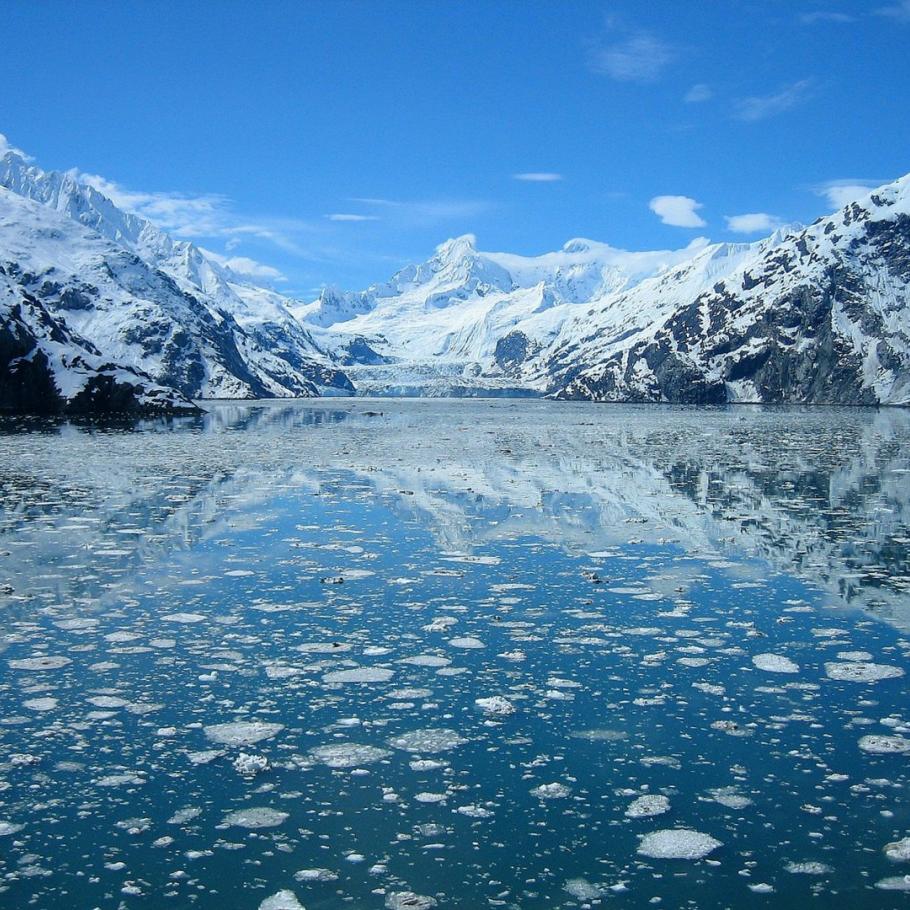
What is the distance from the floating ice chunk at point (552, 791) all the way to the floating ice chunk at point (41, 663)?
25.2 feet

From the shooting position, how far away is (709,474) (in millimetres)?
39844

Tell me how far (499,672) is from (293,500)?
756 inches

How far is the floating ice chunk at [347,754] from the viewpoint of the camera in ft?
33.3

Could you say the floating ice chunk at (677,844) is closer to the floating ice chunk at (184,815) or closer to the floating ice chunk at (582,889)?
the floating ice chunk at (582,889)

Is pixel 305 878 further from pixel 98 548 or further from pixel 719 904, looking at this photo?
pixel 98 548

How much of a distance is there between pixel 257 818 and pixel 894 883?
5.87m

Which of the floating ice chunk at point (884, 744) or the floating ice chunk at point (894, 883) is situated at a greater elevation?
the floating ice chunk at point (884, 744)

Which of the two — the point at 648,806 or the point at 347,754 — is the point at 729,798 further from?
the point at 347,754

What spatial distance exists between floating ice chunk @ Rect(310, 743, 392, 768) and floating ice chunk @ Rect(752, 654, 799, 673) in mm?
6201

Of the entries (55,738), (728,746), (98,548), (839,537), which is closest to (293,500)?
(98,548)

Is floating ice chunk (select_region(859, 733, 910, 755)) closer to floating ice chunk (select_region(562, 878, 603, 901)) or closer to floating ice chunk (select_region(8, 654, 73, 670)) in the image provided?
floating ice chunk (select_region(562, 878, 603, 901))

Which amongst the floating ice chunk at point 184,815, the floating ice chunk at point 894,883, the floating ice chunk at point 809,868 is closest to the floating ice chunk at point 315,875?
the floating ice chunk at point 184,815

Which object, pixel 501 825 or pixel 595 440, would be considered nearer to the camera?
pixel 501 825

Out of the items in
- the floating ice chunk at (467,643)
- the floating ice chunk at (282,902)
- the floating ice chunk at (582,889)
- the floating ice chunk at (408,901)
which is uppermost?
the floating ice chunk at (467,643)
